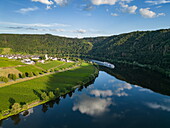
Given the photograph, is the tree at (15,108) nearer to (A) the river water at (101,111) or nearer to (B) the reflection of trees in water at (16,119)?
(B) the reflection of trees in water at (16,119)

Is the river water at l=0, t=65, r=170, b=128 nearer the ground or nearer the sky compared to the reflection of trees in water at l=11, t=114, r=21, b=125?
nearer the ground

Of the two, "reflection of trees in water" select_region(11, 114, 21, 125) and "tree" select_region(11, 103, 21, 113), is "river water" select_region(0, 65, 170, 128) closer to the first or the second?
"reflection of trees in water" select_region(11, 114, 21, 125)

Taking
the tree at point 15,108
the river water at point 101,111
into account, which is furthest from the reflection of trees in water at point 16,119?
the tree at point 15,108

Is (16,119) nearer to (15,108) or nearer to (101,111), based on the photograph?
(15,108)

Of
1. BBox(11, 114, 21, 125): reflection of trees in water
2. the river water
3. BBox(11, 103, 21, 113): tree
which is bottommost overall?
the river water

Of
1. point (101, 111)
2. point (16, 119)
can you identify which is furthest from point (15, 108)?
point (101, 111)

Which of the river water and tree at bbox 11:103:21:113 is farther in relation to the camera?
tree at bbox 11:103:21:113

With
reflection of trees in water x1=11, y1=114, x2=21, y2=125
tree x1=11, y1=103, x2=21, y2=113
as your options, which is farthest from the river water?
tree x1=11, y1=103, x2=21, y2=113

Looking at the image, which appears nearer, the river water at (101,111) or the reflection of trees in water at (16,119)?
the reflection of trees in water at (16,119)

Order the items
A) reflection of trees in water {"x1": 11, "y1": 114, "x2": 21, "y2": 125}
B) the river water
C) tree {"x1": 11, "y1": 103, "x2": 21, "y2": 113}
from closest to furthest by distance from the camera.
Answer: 1. reflection of trees in water {"x1": 11, "y1": 114, "x2": 21, "y2": 125}
2. the river water
3. tree {"x1": 11, "y1": 103, "x2": 21, "y2": 113}
